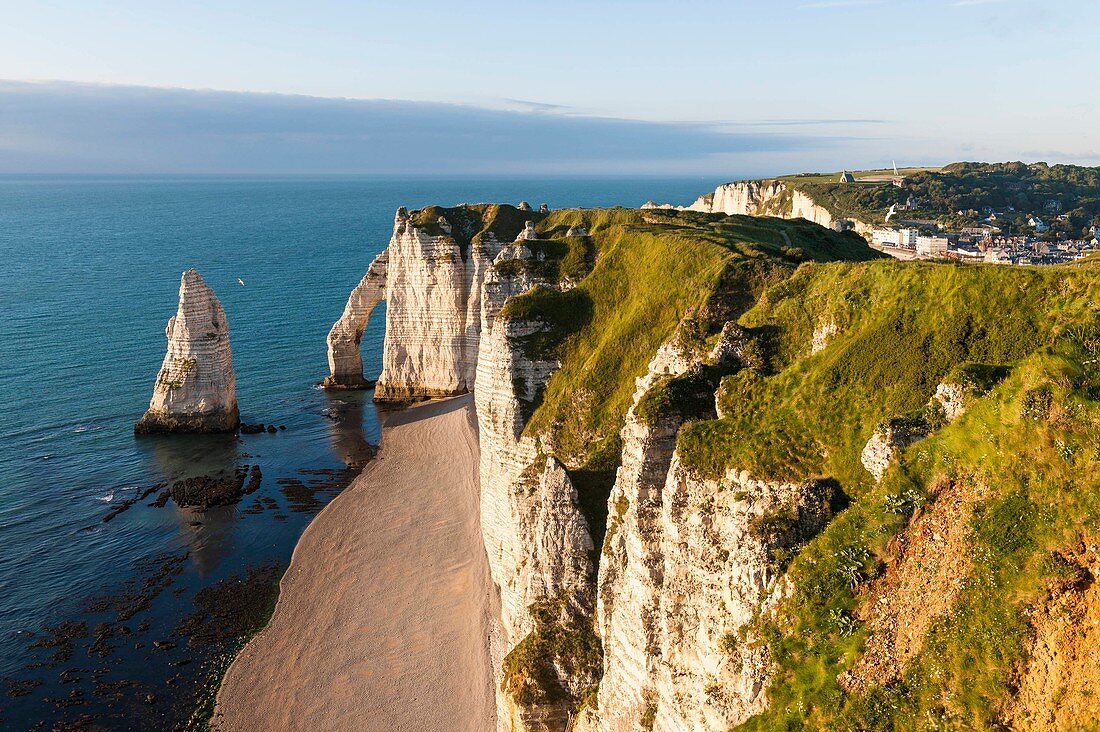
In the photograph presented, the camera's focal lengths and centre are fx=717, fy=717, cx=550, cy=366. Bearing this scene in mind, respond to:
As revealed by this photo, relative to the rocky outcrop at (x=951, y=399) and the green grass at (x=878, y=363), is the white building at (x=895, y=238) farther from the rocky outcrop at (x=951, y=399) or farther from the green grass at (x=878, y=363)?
the rocky outcrop at (x=951, y=399)

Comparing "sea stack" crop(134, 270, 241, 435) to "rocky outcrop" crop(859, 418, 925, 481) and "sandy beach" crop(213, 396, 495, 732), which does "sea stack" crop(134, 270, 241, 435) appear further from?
"rocky outcrop" crop(859, 418, 925, 481)

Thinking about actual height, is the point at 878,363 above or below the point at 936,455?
above

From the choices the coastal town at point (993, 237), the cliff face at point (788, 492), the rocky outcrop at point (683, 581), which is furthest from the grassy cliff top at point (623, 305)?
the coastal town at point (993, 237)

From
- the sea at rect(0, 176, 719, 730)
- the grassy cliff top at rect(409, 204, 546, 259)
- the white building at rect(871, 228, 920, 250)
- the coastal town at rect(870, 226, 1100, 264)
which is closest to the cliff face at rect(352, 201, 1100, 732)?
the sea at rect(0, 176, 719, 730)

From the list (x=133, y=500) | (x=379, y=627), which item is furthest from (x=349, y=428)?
(x=379, y=627)

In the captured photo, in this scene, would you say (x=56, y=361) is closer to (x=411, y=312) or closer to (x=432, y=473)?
(x=411, y=312)

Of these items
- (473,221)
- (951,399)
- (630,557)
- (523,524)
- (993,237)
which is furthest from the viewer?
(473,221)

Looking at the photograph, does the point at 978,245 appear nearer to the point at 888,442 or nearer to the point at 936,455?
the point at 888,442
